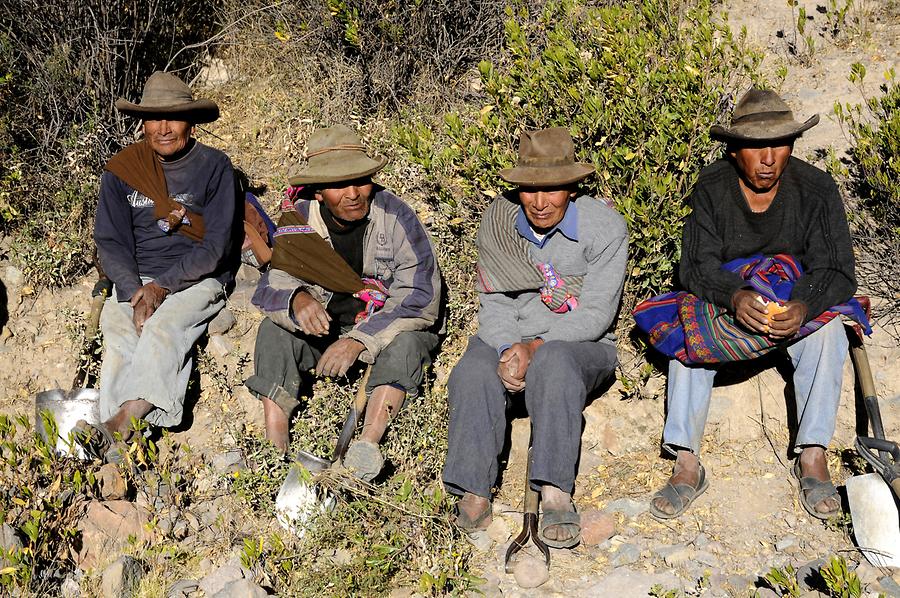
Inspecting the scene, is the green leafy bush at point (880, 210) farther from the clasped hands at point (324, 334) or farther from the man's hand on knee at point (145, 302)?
the man's hand on knee at point (145, 302)

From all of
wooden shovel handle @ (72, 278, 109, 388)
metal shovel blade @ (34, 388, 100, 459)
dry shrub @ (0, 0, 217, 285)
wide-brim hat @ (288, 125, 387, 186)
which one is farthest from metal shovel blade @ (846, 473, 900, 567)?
dry shrub @ (0, 0, 217, 285)

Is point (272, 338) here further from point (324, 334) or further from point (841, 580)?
point (841, 580)

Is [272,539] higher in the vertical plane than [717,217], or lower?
lower

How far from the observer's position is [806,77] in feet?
20.3

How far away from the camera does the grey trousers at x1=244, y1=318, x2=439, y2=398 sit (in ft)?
14.6

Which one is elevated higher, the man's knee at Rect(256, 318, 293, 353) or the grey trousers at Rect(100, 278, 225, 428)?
the man's knee at Rect(256, 318, 293, 353)

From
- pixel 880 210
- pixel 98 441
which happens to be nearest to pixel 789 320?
pixel 880 210

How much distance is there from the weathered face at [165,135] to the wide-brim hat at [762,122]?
2.90m

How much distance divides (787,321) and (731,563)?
107cm

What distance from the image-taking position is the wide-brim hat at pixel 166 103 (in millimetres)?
5035

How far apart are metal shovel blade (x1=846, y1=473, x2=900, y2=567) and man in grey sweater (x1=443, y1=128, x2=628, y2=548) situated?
117 centimetres

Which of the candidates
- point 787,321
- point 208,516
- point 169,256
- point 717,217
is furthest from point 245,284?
point 787,321

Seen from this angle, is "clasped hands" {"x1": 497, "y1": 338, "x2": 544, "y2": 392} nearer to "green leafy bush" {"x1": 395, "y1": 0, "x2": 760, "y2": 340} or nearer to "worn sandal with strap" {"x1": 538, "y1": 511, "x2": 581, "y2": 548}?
"worn sandal with strap" {"x1": 538, "y1": 511, "x2": 581, "y2": 548}

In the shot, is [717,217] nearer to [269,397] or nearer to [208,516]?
[269,397]
